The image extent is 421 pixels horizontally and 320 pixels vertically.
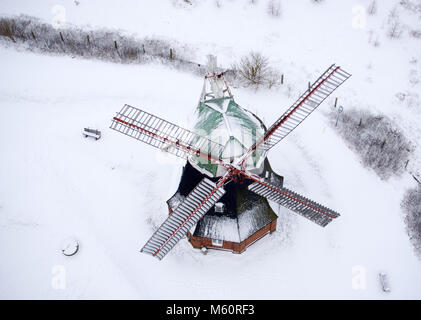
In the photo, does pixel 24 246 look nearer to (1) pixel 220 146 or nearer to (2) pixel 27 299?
(2) pixel 27 299

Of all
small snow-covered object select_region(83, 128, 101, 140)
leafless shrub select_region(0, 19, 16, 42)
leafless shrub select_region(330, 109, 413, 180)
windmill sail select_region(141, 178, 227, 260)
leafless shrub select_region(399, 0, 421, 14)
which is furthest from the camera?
leafless shrub select_region(0, 19, 16, 42)

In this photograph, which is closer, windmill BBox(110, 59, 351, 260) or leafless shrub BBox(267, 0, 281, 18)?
windmill BBox(110, 59, 351, 260)

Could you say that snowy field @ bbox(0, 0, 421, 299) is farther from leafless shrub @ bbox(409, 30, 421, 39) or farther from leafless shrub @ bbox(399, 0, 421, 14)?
leafless shrub @ bbox(399, 0, 421, 14)

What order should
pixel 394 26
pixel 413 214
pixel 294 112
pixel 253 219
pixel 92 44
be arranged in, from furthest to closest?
pixel 92 44 < pixel 394 26 < pixel 413 214 < pixel 253 219 < pixel 294 112

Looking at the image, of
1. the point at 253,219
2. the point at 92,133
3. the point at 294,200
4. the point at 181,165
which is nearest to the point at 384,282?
the point at 294,200

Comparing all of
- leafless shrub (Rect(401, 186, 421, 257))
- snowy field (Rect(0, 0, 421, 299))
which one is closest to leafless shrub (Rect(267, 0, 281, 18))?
snowy field (Rect(0, 0, 421, 299))

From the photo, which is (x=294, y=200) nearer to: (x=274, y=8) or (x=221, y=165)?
(x=221, y=165)

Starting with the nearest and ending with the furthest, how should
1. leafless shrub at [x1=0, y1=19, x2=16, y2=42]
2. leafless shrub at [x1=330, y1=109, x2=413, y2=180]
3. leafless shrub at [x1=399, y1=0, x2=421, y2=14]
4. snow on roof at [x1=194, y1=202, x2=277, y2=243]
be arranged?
snow on roof at [x1=194, y1=202, x2=277, y2=243] < leafless shrub at [x1=330, y1=109, x2=413, y2=180] < leafless shrub at [x1=399, y1=0, x2=421, y2=14] < leafless shrub at [x1=0, y1=19, x2=16, y2=42]

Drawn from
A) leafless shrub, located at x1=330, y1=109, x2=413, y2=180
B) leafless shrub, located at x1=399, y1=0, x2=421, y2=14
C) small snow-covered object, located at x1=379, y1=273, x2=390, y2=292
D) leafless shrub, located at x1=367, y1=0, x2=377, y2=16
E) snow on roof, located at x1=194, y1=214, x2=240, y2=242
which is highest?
leafless shrub, located at x1=399, y1=0, x2=421, y2=14
